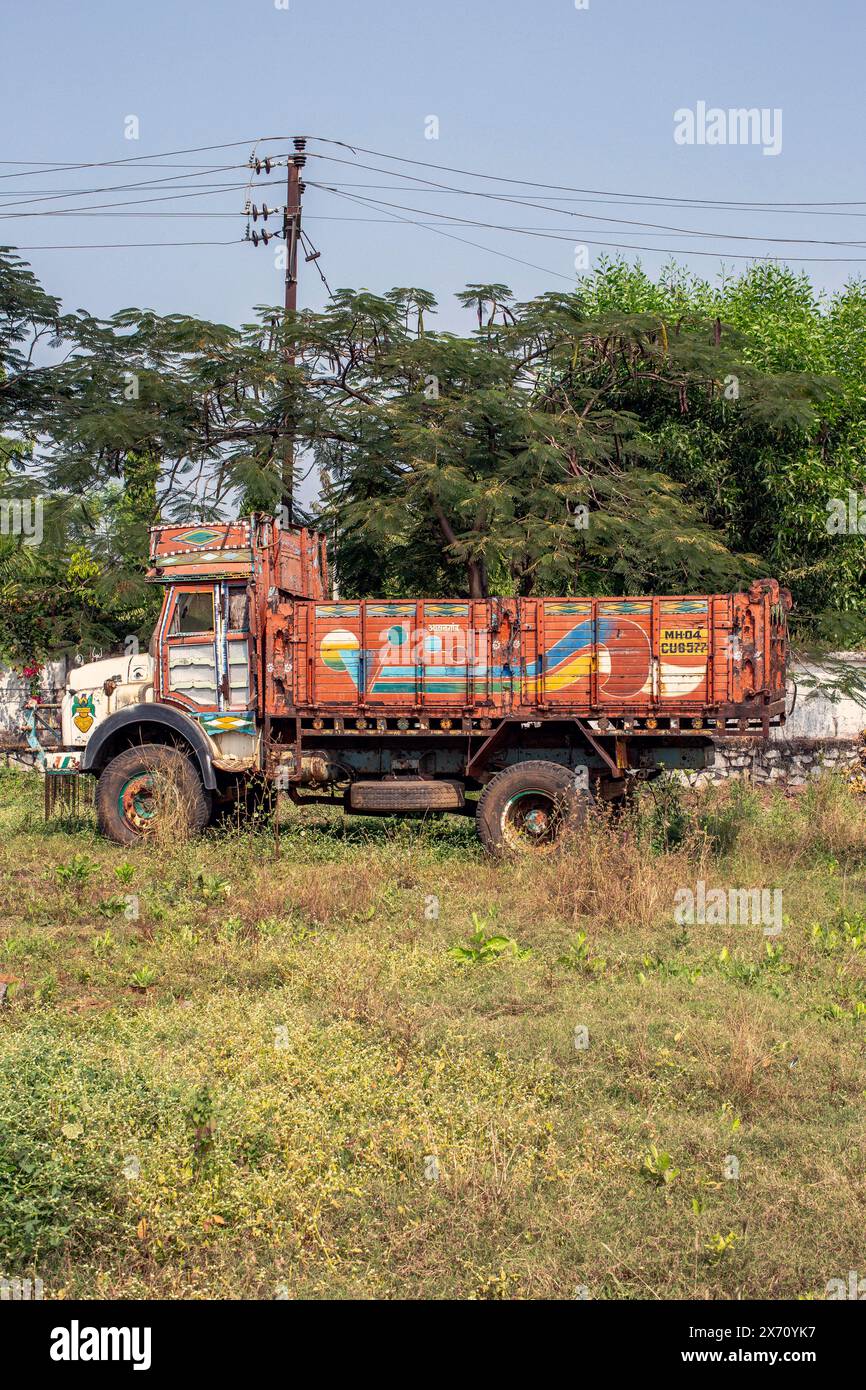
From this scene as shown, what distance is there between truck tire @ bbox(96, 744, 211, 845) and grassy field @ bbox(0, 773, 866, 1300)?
6.50 ft

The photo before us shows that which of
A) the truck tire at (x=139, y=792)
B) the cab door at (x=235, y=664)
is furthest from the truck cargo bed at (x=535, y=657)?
the truck tire at (x=139, y=792)

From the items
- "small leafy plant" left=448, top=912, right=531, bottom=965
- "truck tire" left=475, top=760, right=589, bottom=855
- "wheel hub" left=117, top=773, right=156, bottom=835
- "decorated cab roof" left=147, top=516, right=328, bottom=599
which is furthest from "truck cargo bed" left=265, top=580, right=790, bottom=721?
"small leafy plant" left=448, top=912, right=531, bottom=965

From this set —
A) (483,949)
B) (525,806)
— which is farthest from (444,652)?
(483,949)

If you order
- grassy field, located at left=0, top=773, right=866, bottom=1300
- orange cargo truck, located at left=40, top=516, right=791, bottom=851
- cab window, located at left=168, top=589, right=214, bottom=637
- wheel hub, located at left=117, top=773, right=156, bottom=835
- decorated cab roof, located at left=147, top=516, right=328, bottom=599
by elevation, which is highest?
decorated cab roof, located at left=147, top=516, right=328, bottom=599

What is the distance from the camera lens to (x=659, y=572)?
18969 millimetres

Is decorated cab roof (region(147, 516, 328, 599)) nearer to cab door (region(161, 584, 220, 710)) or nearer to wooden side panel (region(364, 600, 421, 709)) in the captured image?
cab door (region(161, 584, 220, 710))

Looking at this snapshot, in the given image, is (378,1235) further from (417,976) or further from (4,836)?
(4,836)

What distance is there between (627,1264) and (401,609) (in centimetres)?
831

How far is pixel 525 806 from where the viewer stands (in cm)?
1219

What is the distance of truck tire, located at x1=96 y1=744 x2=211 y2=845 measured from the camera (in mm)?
12477

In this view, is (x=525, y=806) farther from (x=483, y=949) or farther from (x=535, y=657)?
(x=483, y=949)

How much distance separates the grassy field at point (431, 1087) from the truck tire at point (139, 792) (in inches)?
Result: 78.0

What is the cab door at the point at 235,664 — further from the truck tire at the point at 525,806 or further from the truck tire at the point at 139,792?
the truck tire at the point at 525,806

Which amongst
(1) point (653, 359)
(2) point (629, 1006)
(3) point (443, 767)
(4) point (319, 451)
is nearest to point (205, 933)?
(2) point (629, 1006)
